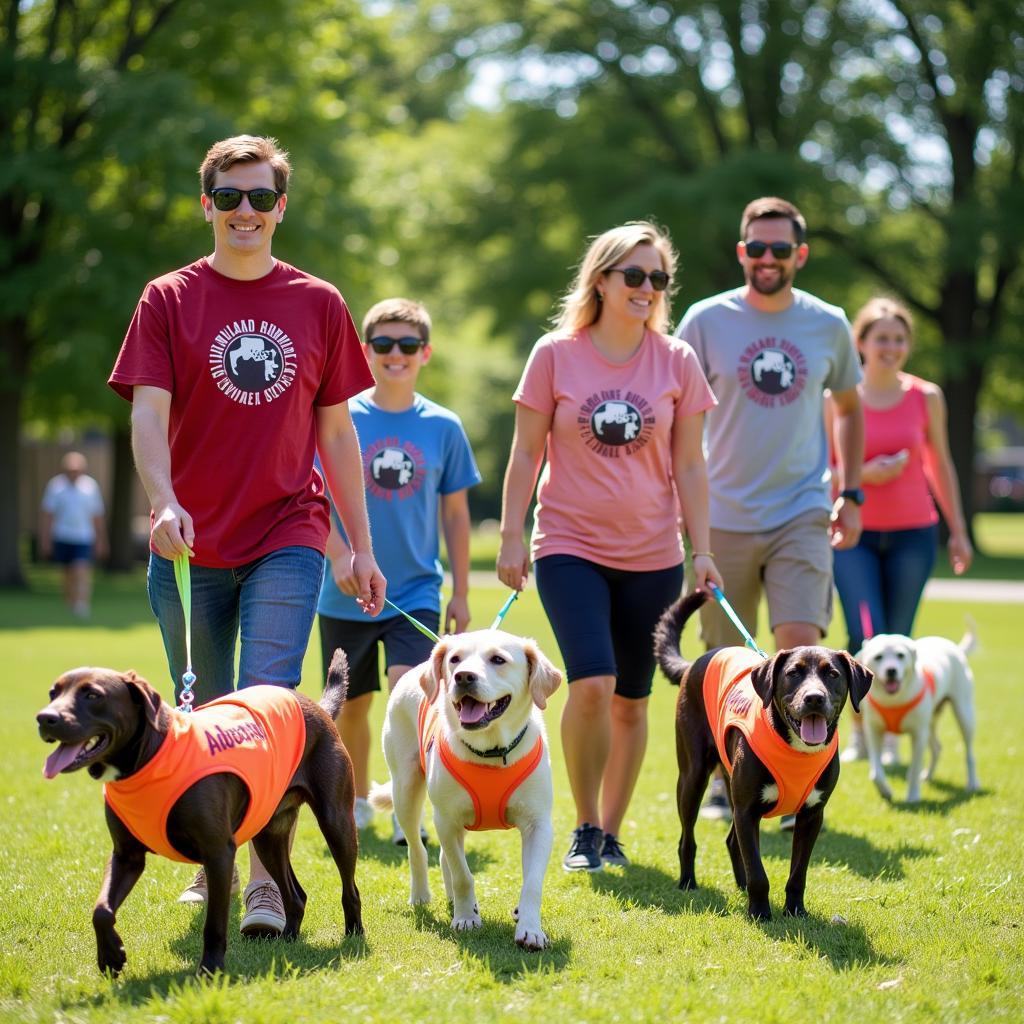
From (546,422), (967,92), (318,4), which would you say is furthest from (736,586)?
(967,92)

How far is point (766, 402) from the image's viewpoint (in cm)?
682

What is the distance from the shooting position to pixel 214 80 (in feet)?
84.9

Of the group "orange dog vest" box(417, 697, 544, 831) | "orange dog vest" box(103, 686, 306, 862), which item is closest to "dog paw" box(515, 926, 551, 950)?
"orange dog vest" box(417, 697, 544, 831)

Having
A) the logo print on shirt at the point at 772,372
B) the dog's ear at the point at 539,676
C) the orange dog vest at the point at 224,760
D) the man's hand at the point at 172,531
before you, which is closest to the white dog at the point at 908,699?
the logo print on shirt at the point at 772,372

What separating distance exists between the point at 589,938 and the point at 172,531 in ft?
6.73

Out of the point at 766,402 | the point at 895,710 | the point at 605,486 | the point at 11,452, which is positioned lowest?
the point at 895,710

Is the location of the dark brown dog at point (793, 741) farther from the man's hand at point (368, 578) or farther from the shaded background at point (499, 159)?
the shaded background at point (499, 159)

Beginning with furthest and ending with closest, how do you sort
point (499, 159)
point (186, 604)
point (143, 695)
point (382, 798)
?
point (499, 159)
point (382, 798)
point (186, 604)
point (143, 695)

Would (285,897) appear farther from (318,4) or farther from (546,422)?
(318,4)

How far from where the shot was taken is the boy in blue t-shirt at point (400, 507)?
22.3 ft

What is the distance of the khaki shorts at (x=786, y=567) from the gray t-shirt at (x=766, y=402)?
0.07m

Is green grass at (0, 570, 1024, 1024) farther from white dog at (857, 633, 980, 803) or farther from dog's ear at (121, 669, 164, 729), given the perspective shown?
dog's ear at (121, 669, 164, 729)

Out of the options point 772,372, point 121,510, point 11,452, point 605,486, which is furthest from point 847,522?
point 121,510

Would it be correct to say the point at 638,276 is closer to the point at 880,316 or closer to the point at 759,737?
the point at 759,737
